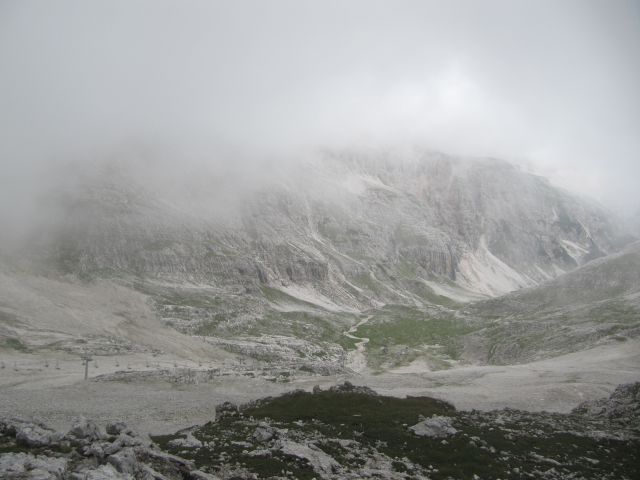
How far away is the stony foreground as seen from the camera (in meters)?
27.0

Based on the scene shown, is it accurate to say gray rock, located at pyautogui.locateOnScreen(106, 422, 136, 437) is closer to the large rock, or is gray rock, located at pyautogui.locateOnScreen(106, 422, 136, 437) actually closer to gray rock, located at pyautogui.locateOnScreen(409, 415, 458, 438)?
the large rock

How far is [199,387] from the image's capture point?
75500 millimetres

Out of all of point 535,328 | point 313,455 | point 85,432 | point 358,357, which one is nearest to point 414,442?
point 313,455

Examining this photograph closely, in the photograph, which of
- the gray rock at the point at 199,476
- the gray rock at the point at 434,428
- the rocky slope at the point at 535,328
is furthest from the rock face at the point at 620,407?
the rocky slope at the point at 535,328

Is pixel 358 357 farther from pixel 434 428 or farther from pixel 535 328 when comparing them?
pixel 434 428

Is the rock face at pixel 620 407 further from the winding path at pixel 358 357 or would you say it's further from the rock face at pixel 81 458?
the winding path at pixel 358 357

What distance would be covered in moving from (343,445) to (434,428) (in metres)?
9.43

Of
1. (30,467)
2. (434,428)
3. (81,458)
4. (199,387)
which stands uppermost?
(30,467)

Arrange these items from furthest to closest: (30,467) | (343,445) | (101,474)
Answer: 1. (343,445)
2. (30,467)
3. (101,474)

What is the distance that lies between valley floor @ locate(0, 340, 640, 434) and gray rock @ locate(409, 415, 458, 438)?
948 inches

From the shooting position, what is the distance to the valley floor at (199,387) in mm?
58844

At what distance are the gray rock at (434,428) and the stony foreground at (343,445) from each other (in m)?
0.09

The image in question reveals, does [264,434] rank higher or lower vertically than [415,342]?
higher

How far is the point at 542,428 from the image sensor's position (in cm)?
4816
